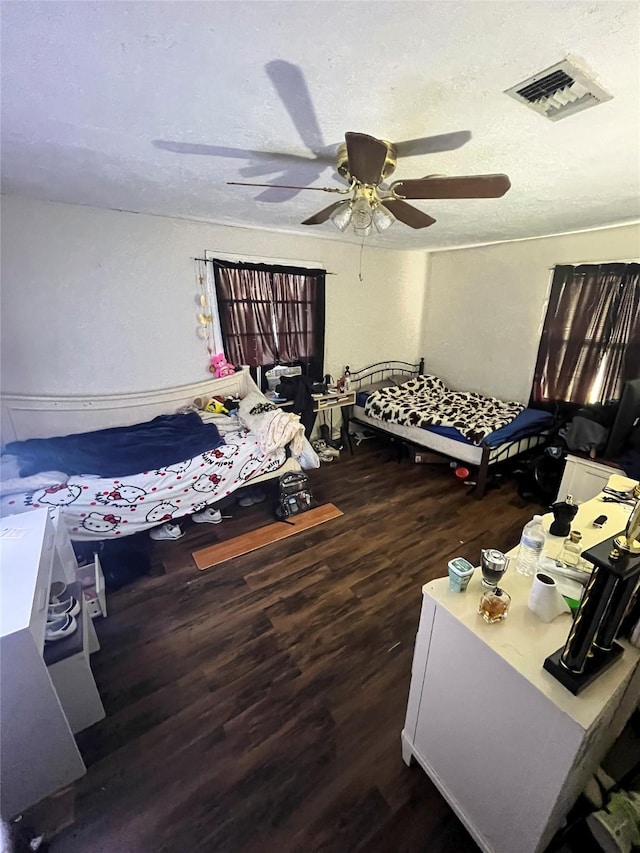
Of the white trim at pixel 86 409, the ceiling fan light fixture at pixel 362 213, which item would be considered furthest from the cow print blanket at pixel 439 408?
the ceiling fan light fixture at pixel 362 213

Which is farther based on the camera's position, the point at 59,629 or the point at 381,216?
the point at 381,216

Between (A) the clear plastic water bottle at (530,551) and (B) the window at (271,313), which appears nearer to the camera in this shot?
(A) the clear plastic water bottle at (530,551)

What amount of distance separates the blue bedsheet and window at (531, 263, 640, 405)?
13.1 inches

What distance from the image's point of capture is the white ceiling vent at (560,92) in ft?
3.25

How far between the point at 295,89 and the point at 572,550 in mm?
1774

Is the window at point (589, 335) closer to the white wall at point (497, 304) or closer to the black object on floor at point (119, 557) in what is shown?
the white wall at point (497, 304)

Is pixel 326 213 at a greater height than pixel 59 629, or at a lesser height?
greater

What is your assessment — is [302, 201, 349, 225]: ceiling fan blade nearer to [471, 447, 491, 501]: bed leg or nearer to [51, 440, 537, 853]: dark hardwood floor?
[51, 440, 537, 853]: dark hardwood floor

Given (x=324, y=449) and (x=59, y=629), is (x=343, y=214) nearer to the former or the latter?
(x=59, y=629)

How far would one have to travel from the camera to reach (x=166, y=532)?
254 centimetres

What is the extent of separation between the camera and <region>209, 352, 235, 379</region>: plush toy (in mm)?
3244

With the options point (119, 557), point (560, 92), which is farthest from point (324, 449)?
point (560, 92)

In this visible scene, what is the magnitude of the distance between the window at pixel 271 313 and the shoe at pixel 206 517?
144cm

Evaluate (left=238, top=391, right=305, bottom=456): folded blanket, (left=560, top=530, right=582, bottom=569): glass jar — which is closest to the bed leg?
(left=238, top=391, right=305, bottom=456): folded blanket
